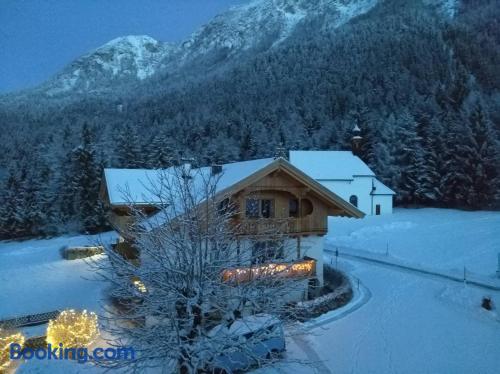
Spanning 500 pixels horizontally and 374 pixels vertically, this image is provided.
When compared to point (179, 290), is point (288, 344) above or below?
below

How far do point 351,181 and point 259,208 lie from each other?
97.5 ft

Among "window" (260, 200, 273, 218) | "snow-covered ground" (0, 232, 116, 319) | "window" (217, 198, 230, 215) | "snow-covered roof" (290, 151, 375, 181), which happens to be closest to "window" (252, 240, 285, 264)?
"window" (217, 198, 230, 215)

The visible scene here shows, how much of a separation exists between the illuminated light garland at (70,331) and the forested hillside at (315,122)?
841 centimetres

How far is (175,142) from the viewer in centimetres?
7000

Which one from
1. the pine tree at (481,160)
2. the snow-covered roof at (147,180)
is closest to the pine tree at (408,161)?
the pine tree at (481,160)

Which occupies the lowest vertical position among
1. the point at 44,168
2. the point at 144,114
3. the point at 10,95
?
the point at 44,168

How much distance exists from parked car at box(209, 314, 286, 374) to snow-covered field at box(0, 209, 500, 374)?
0.74m

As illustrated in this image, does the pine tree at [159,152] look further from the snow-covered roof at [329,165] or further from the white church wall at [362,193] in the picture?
the white church wall at [362,193]

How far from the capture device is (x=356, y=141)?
57.4m

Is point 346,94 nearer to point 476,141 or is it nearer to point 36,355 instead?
point 476,141

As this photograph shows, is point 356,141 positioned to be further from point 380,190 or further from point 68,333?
point 68,333

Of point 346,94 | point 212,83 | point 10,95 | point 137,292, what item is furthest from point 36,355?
point 10,95

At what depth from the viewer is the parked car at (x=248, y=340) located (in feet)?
28.4

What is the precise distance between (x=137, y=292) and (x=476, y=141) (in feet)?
165
